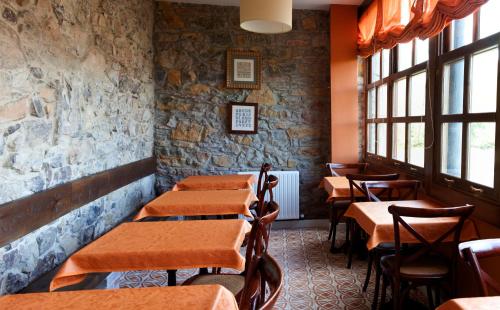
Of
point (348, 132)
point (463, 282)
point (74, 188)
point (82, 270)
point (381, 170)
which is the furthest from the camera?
point (348, 132)

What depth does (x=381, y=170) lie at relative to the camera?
3799 millimetres

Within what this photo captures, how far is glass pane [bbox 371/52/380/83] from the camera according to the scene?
406 cm

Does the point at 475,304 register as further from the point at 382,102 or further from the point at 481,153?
the point at 382,102

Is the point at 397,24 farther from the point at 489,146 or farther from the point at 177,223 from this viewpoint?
the point at 177,223

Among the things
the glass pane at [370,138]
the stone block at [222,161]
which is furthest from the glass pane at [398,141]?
the stone block at [222,161]

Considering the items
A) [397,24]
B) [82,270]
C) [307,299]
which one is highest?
[397,24]

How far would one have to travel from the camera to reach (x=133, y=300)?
114cm

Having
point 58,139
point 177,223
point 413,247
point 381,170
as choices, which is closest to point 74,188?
point 58,139

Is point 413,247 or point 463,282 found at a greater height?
point 413,247

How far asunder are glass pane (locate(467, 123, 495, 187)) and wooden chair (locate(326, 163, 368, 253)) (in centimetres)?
138

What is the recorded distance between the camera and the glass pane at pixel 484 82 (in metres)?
2.06

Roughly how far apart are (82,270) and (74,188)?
1.05 m

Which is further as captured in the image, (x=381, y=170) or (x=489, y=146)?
(x=381, y=170)

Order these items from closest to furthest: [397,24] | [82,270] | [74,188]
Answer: [82,270] < [74,188] < [397,24]
